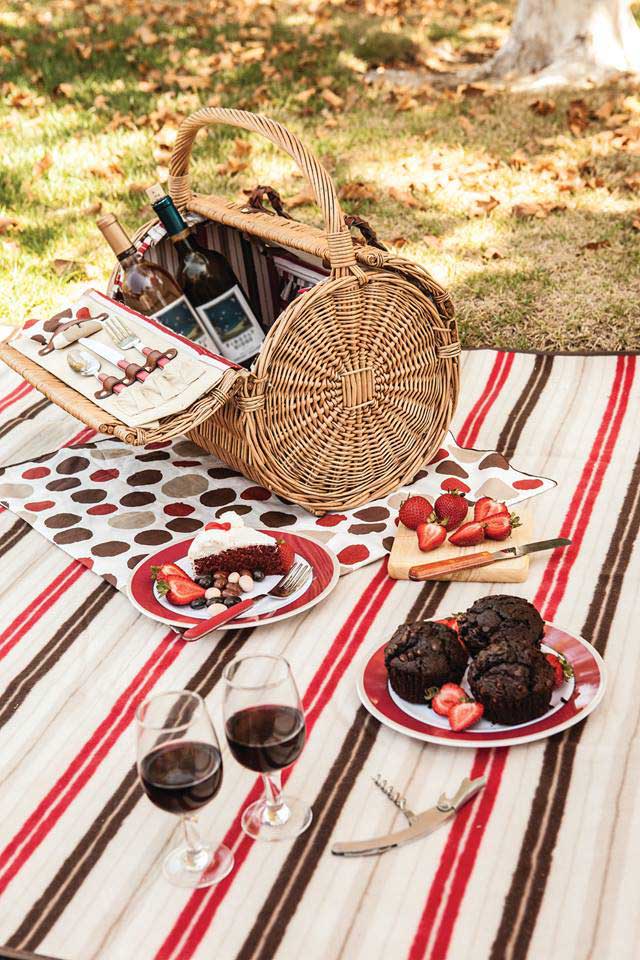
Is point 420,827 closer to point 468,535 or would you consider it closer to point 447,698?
point 447,698

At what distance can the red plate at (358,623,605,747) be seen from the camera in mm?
1753

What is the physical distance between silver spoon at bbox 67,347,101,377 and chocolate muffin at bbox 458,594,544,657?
1084 millimetres

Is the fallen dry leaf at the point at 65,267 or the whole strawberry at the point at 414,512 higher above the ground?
the fallen dry leaf at the point at 65,267

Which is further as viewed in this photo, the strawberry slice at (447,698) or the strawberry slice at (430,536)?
the strawberry slice at (430,536)

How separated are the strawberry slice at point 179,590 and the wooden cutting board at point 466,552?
42 cm

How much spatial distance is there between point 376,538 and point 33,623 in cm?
75

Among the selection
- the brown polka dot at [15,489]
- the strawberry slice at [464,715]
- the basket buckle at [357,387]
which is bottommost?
the strawberry slice at [464,715]

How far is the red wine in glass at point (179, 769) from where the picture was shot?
4.57ft

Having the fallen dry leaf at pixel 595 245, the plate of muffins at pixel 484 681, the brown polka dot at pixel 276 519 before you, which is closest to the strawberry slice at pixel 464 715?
the plate of muffins at pixel 484 681

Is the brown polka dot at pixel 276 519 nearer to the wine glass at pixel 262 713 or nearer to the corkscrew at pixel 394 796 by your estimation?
the corkscrew at pixel 394 796

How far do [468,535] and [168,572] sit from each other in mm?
623

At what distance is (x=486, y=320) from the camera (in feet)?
11.7

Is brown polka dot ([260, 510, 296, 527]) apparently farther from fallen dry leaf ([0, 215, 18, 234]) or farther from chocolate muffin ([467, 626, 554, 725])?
fallen dry leaf ([0, 215, 18, 234])

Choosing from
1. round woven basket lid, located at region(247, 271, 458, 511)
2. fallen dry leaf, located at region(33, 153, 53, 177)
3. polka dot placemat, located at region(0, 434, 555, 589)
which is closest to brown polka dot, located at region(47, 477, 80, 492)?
polka dot placemat, located at region(0, 434, 555, 589)
